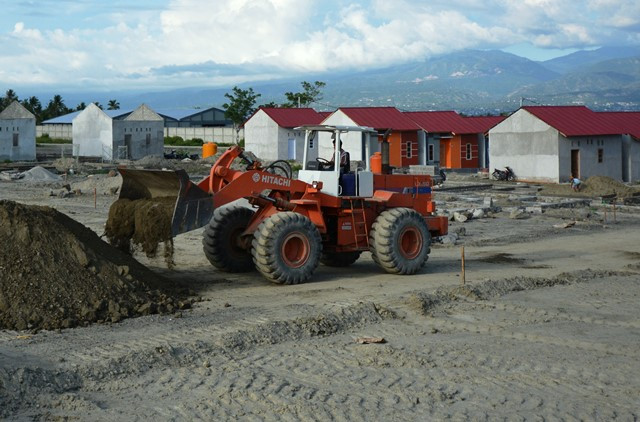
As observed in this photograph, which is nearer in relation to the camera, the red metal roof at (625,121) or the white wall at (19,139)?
the red metal roof at (625,121)

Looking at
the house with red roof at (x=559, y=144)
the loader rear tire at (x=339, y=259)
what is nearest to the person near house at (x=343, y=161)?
the loader rear tire at (x=339, y=259)

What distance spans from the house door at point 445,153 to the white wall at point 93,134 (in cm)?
2250

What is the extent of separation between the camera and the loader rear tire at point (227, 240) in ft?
54.4

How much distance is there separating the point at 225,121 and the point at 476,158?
194 feet

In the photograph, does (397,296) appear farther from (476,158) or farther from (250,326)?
(476,158)

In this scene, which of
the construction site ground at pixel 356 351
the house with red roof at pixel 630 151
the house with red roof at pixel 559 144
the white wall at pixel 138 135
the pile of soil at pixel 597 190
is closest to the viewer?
the construction site ground at pixel 356 351

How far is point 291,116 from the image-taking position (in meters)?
63.7

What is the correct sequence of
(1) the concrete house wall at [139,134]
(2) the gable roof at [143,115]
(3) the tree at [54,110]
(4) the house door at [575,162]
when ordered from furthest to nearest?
1. (3) the tree at [54,110]
2. (2) the gable roof at [143,115]
3. (1) the concrete house wall at [139,134]
4. (4) the house door at [575,162]

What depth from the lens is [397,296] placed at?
14.8 meters

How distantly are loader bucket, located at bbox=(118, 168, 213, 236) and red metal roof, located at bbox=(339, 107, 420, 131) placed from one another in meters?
37.8

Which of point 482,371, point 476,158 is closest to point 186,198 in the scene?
point 482,371

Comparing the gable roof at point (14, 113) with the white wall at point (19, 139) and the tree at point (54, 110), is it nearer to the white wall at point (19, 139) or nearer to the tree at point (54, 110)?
the white wall at point (19, 139)

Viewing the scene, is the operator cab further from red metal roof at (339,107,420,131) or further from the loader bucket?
red metal roof at (339,107,420,131)

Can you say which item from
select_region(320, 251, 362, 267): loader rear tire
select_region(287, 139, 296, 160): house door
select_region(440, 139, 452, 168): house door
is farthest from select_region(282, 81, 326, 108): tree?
select_region(320, 251, 362, 267): loader rear tire
